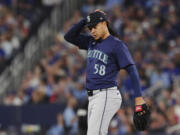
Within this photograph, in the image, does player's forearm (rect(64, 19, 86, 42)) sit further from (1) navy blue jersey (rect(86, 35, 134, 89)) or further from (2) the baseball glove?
(2) the baseball glove

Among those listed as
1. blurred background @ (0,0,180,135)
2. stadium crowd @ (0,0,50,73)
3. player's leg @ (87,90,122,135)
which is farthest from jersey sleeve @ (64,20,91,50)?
stadium crowd @ (0,0,50,73)

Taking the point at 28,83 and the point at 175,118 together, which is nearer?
the point at 175,118

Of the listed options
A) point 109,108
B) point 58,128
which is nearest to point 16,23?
point 58,128

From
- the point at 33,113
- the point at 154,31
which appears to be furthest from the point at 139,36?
the point at 33,113

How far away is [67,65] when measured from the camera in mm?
13617

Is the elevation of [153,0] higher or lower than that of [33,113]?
Result: higher

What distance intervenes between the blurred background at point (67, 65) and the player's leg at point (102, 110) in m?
2.08

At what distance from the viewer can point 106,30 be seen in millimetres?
6430

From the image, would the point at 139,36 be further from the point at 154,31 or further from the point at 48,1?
the point at 48,1

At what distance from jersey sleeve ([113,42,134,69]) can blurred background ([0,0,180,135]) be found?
2.32 metres

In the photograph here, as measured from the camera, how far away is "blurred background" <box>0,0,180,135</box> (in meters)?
11.3

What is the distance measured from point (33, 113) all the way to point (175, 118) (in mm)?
2892

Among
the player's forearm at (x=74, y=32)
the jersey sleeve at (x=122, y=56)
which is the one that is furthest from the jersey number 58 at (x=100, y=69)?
the player's forearm at (x=74, y=32)

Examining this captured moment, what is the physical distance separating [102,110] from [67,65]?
24.4ft
